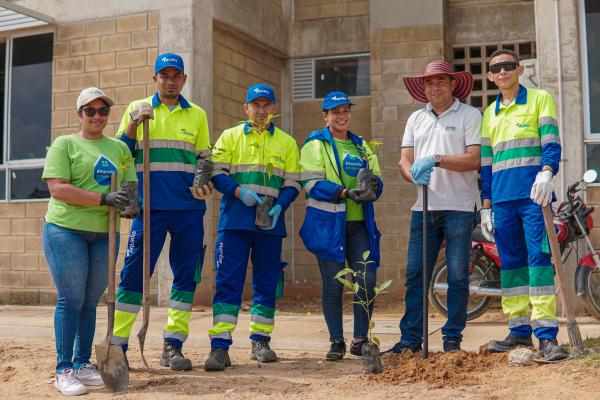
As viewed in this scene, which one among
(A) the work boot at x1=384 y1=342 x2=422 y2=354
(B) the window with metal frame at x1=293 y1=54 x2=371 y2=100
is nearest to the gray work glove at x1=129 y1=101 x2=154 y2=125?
(A) the work boot at x1=384 y1=342 x2=422 y2=354

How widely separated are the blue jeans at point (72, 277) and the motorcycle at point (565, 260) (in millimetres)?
4205

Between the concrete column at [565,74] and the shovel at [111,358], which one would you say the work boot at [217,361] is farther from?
the concrete column at [565,74]

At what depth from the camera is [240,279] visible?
5695 mm

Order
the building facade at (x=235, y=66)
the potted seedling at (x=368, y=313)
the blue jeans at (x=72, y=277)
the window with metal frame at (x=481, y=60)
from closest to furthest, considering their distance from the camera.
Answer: the blue jeans at (x=72, y=277) → the potted seedling at (x=368, y=313) → the building facade at (x=235, y=66) → the window with metal frame at (x=481, y=60)

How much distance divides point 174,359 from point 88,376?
0.66 metres

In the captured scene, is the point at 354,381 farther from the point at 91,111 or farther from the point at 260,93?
the point at 91,111

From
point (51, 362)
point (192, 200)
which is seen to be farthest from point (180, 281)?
point (51, 362)

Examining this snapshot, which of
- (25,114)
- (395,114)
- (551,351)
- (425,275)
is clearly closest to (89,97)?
(425,275)

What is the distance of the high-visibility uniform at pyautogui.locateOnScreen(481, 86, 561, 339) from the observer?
16.8 feet

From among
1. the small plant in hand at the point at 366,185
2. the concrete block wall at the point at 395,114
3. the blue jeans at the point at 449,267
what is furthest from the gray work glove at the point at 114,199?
the concrete block wall at the point at 395,114

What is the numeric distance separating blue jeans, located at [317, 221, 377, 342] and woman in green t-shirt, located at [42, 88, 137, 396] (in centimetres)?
172

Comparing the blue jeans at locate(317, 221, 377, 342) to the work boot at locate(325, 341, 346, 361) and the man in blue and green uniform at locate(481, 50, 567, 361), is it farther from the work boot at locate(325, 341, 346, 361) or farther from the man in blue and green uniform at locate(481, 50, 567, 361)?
the man in blue and green uniform at locate(481, 50, 567, 361)

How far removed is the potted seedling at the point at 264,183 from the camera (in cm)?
558

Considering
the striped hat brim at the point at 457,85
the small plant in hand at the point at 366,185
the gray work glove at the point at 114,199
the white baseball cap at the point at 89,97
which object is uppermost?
the striped hat brim at the point at 457,85
